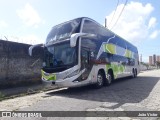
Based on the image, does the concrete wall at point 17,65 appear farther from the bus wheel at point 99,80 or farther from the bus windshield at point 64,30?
the bus wheel at point 99,80

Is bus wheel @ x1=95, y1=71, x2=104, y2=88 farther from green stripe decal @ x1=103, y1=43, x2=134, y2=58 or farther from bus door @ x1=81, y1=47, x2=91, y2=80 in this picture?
green stripe decal @ x1=103, y1=43, x2=134, y2=58

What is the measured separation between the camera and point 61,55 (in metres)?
10.0

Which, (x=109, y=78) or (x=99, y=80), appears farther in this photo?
(x=109, y=78)

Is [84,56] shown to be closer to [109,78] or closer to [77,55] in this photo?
[77,55]

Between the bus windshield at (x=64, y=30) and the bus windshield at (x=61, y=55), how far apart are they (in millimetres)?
454

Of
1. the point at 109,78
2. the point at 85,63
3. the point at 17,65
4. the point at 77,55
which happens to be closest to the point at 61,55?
the point at 77,55

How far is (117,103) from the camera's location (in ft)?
24.0

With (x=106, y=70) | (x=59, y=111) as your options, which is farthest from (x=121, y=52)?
(x=59, y=111)

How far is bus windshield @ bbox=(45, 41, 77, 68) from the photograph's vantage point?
9.77 metres

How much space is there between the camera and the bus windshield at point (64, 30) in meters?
10.2

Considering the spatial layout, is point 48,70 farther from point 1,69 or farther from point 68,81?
point 1,69

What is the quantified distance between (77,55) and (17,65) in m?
6.39

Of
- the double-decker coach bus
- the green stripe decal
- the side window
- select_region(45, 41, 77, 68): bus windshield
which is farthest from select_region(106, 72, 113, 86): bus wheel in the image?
select_region(45, 41, 77, 68): bus windshield

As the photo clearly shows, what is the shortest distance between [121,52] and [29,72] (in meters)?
7.24
